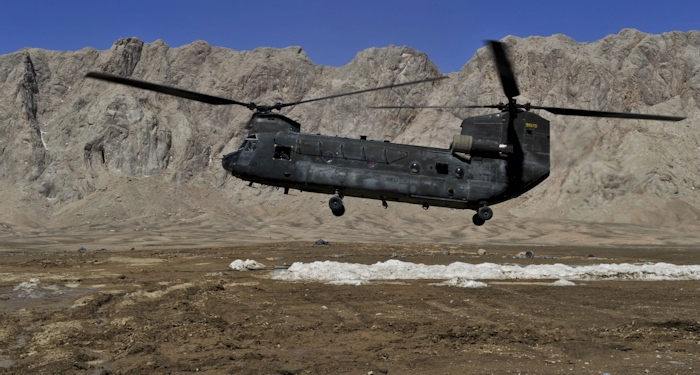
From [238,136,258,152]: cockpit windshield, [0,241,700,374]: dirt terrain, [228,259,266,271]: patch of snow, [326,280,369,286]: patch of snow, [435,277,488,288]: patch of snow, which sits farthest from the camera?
[228,259,266,271]: patch of snow

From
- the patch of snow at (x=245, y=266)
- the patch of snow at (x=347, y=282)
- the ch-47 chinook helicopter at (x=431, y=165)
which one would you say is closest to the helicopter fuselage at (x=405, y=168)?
the ch-47 chinook helicopter at (x=431, y=165)

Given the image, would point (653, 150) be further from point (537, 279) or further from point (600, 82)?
point (537, 279)

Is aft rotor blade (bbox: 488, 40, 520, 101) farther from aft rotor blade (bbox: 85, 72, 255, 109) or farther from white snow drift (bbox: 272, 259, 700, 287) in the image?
white snow drift (bbox: 272, 259, 700, 287)

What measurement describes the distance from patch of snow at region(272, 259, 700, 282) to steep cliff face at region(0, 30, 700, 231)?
49038 mm

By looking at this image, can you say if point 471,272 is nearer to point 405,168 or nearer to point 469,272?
point 469,272

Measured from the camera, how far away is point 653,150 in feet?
246

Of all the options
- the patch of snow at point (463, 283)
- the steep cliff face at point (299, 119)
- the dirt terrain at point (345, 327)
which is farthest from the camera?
the steep cliff face at point (299, 119)

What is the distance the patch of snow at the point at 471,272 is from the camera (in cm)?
2227

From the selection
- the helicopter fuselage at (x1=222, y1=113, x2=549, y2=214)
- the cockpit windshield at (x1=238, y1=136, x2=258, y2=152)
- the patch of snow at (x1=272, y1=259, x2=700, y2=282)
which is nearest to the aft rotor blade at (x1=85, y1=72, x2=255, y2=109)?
Result: the cockpit windshield at (x1=238, y1=136, x2=258, y2=152)

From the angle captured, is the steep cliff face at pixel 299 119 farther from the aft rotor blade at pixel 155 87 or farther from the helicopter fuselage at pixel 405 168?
the aft rotor blade at pixel 155 87

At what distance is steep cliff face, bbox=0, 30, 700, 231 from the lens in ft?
242

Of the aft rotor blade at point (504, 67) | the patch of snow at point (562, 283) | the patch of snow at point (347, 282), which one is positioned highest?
the aft rotor blade at point (504, 67)

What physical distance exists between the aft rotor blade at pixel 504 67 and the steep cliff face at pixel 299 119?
200 ft

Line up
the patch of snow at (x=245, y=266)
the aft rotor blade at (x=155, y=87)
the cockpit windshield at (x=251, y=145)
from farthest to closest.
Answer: the patch of snow at (x=245, y=266) → the cockpit windshield at (x=251, y=145) → the aft rotor blade at (x=155, y=87)
